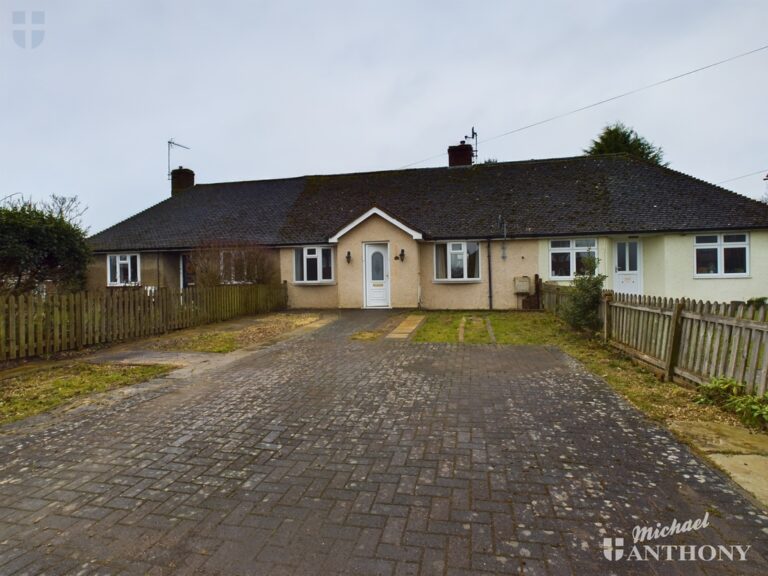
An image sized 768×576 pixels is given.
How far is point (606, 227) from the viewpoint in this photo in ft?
55.0

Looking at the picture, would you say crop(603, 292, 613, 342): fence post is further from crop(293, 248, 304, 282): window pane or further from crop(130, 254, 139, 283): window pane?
crop(130, 254, 139, 283): window pane

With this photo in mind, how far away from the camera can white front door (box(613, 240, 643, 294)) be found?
1741cm

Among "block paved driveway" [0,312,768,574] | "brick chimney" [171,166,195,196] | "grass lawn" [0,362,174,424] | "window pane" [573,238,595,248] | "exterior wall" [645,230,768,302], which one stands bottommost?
"block paved driveway" [0,312,768,574]

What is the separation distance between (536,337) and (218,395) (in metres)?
7.82

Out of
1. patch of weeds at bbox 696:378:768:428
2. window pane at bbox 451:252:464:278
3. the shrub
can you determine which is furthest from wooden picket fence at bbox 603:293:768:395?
window pane at bbox 451:252:464:278

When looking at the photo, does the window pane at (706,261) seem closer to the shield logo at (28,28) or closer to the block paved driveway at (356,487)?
the block paved driveway at (356,487)

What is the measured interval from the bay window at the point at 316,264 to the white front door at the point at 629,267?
12313mm

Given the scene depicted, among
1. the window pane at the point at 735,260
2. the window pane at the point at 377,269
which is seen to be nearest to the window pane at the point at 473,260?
the window pane at the point at 377,269

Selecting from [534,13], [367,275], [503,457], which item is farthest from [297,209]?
[503,457]

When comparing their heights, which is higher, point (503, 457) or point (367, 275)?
point (367, 275)

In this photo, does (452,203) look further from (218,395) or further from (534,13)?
(218,395)

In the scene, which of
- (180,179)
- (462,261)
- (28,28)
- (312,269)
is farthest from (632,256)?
(180,179)

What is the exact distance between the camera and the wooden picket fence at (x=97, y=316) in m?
8.24

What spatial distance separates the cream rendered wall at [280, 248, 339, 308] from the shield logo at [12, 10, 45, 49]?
11536 millimetres
